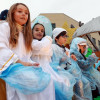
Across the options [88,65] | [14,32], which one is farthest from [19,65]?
[88,65]

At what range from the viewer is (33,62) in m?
2.35

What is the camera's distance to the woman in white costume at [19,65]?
1927 mm

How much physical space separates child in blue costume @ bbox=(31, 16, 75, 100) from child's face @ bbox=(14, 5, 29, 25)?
32 centimetres

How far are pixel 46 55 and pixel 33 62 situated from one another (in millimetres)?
360

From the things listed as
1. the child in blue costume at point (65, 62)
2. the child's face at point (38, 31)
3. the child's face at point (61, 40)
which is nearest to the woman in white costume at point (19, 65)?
the child's face at point (38, 31)

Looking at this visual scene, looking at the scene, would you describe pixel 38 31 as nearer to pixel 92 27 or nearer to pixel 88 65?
pixel 88 65

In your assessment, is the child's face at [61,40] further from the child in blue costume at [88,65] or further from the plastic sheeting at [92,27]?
the plastic sheeting at [92,27]

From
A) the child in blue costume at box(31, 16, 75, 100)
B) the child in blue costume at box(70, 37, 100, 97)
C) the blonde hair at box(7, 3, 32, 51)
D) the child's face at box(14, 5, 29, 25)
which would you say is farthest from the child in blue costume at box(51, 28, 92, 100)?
the child's face at box(14, 5, 29, 25)

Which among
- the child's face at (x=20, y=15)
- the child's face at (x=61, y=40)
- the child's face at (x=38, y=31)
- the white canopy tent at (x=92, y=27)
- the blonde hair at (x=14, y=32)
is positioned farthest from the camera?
the white canopy tent at (x=92, y=27)

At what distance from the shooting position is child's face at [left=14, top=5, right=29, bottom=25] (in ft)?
7.93

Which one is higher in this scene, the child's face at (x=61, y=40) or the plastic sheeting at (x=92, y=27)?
the plastic sheeting at (x=92, y=27)

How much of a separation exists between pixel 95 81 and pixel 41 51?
1777 millimetres

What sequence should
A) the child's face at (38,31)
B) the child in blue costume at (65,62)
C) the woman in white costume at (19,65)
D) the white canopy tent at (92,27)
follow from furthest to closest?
the white canopy tent at (92,27) < the child in blue costume at (65,62) < the child's face at (38,31) < the woman in white costume at (19,65)

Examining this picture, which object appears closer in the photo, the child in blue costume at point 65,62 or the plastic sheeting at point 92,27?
the child in blue costume at point 65,62
